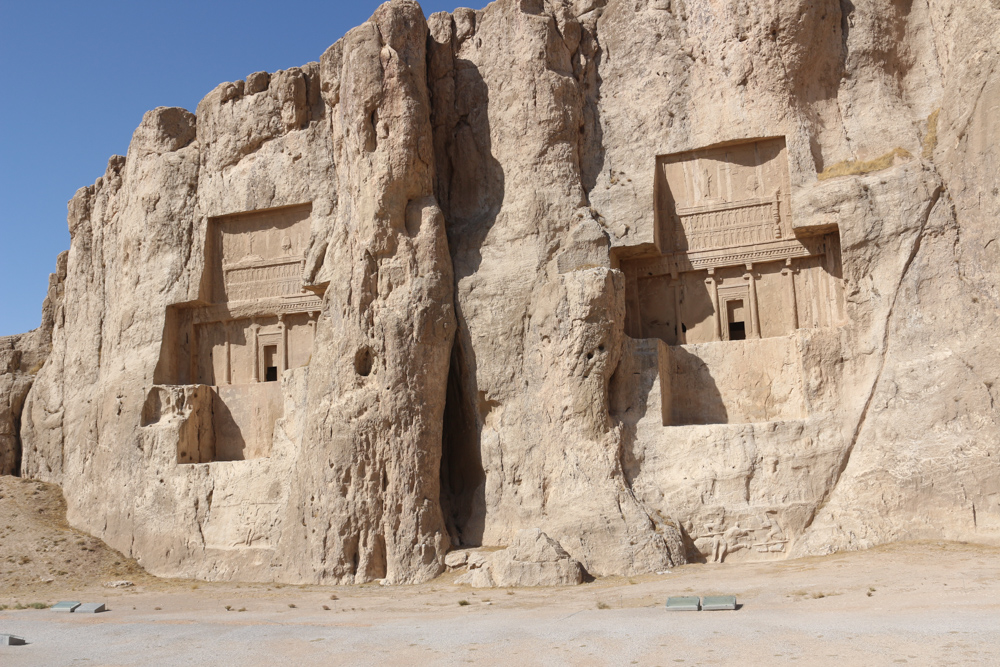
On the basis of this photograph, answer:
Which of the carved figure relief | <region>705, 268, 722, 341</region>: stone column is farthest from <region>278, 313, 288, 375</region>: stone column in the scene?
the carved figure relief

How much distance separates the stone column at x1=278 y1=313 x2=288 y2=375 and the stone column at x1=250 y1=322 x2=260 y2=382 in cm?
64

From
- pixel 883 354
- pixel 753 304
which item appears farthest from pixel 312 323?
pixel 883 354

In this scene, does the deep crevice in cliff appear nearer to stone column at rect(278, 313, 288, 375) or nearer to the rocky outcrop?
stone column at rect(278, 313, 288, 375)

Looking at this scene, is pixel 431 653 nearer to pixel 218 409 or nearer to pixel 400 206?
pixel 400 206

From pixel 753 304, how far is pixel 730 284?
0.66 meters

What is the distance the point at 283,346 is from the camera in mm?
23125

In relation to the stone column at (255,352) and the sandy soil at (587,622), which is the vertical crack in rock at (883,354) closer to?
the sandy soil at (587,622)

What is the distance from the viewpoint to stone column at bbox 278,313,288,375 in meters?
23.0

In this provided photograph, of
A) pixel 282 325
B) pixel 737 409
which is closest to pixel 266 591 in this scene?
pixel 282 325

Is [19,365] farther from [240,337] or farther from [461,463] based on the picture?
[461,463]

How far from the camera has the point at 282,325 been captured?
23156mm

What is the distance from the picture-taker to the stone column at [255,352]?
23250mm

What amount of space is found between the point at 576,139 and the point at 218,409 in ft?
35.0

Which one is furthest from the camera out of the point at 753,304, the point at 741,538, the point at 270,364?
the point at 270,364
